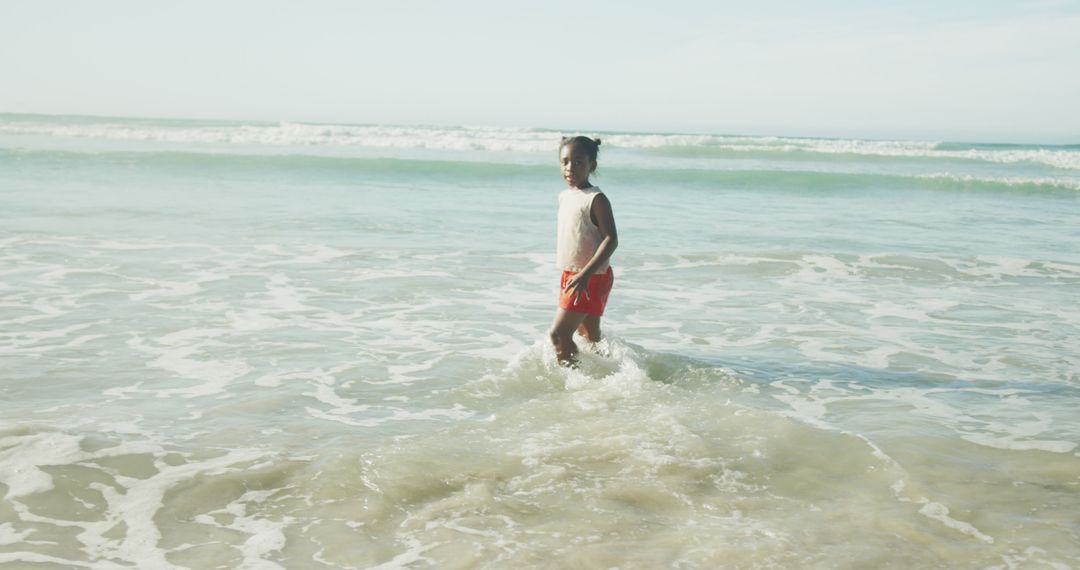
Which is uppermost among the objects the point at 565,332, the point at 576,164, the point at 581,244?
the point at 576,164

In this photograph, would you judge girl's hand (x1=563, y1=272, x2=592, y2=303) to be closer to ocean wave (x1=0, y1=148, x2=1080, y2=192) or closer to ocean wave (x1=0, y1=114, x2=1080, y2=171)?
ocean wave (x1=0, y1=148, x2=1080, y2=192)

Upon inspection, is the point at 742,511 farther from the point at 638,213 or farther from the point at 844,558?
the point at 638,213

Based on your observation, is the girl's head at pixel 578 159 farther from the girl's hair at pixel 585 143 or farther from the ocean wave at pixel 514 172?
the ocean wave at pixel 514 172

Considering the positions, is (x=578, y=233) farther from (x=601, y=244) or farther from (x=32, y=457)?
(x=32, y=457)

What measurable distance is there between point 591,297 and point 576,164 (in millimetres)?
815

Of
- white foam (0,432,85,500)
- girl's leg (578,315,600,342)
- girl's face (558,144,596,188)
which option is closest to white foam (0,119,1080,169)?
girl's leg (578,315,600,342)

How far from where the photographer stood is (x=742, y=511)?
12.7 ft

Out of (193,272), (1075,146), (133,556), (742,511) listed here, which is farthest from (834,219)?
(1075,146)

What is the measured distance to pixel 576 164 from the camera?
5.60m

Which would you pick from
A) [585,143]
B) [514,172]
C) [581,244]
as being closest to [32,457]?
[581,244]

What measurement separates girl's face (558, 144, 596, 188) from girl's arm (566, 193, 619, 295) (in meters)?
0.17

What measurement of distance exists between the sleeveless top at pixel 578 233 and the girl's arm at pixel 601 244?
39mm

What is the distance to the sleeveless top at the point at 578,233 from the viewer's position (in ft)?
18.4

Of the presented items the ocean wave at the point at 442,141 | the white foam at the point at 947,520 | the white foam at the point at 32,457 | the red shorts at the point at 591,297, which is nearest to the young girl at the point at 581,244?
the red shorts at the point at 591,297
